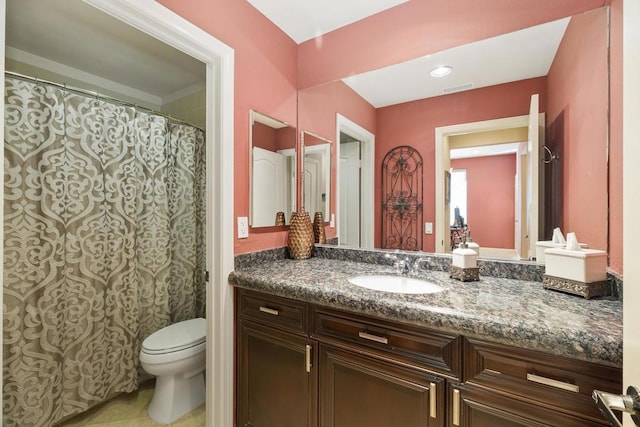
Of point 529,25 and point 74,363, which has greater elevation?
point 529,25

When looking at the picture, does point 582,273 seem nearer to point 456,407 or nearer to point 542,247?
point 542,247

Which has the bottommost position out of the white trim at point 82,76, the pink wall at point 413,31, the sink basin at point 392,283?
the sink basin at point 392,283

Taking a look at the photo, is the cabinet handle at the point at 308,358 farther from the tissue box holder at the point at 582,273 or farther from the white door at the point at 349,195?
the tissue box holder at the point at 582,273

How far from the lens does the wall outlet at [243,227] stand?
1.53 metres

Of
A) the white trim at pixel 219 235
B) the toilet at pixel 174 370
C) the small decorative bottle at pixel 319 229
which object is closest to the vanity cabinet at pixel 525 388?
the white trim at pixel 219 235

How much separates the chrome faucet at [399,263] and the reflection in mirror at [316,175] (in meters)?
0.58

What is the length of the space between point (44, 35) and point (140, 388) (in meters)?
2.57

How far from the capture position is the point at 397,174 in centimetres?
169

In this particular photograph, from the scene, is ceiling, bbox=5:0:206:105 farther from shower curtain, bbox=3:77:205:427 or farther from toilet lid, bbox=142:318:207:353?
toilet lid, bbox=142:318:207:353

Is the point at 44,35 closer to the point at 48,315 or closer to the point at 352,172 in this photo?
the point at 48,315

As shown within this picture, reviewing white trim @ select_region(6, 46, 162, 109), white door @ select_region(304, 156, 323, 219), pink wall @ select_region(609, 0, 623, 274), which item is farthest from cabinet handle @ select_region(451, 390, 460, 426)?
white trim @ select_region(6, 46, 162, 109)

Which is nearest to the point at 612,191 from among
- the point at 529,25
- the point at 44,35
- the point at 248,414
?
the point at 529,25

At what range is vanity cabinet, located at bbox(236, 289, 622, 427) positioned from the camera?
2.40 ft

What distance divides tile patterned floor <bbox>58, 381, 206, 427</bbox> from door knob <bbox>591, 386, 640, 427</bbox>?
196 cm
